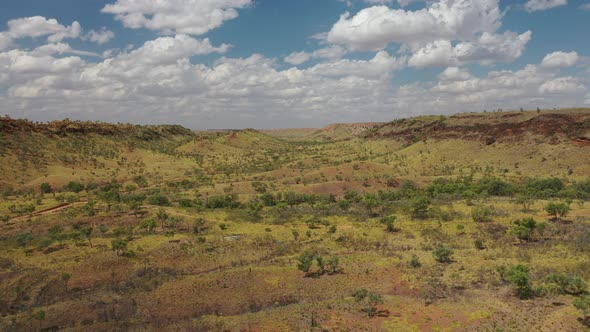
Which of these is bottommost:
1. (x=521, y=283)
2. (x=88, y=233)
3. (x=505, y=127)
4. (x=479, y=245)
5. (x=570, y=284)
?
(x=479, y=245)

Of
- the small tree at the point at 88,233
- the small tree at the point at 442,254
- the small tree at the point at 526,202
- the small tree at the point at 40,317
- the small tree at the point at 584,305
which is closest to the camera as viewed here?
the small tree at the point at 584,305

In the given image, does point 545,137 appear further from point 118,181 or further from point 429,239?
point 118,181

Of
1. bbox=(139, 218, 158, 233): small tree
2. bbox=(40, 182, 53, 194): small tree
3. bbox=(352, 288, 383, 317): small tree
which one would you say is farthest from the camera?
bbox=(40, 182, 53, 194): small tree

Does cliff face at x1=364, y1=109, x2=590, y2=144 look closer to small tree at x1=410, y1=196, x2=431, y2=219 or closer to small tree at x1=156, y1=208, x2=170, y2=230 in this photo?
small tree at x1=410, y1=196, x2=431, y2=219

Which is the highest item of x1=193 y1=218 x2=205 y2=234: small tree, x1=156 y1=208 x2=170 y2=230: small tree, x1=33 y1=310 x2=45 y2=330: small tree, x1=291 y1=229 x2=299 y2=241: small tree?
x1=156 y1=208 x2=170 y2=230: small tree

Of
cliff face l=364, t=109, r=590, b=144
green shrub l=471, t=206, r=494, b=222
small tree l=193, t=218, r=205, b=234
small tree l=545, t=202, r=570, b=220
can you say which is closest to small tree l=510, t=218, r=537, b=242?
green shrub l=471, t=206, r=494, b=222

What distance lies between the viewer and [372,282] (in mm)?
22188

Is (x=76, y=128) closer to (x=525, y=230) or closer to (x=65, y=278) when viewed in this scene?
(x=65, y=278)

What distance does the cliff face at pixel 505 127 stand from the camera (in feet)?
213

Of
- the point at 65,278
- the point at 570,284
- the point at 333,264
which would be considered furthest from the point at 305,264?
the point at 65,278

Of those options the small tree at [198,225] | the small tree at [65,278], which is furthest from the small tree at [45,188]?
the small tree at [65,278]

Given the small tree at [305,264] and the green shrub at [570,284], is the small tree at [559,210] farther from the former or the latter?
the small tree at [305,264]

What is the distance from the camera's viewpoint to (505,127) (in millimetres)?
76125

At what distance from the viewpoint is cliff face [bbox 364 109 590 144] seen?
64.9m
